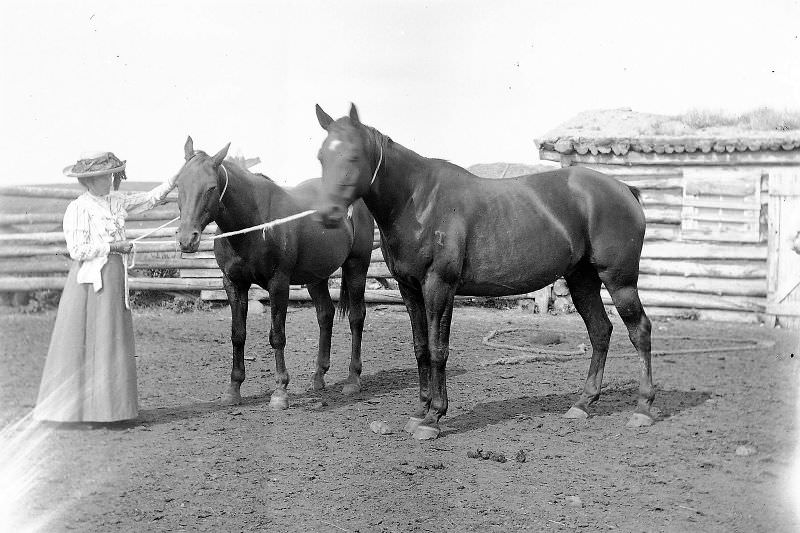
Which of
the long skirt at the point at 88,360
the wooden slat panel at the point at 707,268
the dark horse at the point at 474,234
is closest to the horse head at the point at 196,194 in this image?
the long skirt at the point at 88,360

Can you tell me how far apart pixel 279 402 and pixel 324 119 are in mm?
2674

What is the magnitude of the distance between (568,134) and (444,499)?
11.3m

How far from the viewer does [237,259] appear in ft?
22.0

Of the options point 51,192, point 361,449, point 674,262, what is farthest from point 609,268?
point 51,192

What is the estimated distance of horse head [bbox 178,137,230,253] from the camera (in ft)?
19.9

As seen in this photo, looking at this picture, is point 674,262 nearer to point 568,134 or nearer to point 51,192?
point 568,134

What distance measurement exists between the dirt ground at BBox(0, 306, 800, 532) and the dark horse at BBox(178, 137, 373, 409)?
515 millimetres

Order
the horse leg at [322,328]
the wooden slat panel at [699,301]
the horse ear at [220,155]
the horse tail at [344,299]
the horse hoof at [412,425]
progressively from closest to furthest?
the horse hoof at [412,425] < the horse ear at [220,155] < the horse leg at [322,328] < the horse tail at [344,299] < the wooden slat panel at [699,301]

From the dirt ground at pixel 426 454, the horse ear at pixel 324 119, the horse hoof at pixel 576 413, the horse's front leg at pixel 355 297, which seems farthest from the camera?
the horse's front leg at pixel 355 297

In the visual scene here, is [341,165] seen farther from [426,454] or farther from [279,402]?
[279,402]

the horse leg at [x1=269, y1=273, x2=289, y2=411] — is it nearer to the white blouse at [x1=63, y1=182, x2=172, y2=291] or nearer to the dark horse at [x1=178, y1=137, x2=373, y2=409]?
the dark horse at [x1=178, y1=137, x2=373, y2=409]

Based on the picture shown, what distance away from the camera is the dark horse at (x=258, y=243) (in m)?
6.18

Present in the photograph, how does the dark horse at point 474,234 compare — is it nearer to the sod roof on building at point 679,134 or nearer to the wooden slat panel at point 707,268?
the wooden slat panel at point 707,268

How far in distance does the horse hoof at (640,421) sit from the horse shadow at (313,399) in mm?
2451
